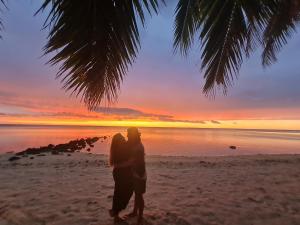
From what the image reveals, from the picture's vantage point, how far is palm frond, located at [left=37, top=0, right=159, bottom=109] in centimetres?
234

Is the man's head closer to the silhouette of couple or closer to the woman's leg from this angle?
the silhouette of couple

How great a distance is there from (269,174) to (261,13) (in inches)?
336

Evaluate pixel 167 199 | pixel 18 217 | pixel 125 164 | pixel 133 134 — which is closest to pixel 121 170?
pixel 125 164

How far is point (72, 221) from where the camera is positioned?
19.3 ft

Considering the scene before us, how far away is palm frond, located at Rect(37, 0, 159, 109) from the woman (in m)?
2.49

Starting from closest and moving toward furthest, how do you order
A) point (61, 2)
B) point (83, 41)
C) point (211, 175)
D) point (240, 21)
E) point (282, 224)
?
point (61, 2)
point (83, 41)
point (240, 21)
point (282, 224)
point (211, 175)

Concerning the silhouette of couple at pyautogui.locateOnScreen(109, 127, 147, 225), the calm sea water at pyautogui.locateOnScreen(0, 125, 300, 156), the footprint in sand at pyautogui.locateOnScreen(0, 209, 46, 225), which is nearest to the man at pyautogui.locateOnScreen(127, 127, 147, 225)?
the silhouette of couple at pyautogui.locateOnScreen(109, 127, 147, 225)

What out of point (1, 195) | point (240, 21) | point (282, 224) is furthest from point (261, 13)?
point (1, 195)

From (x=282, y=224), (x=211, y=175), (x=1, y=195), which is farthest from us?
(x=211, y=175)

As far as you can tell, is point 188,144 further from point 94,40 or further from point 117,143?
point 94,40

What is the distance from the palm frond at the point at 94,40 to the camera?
7.66 ft

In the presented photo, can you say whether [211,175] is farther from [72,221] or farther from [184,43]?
[184,43]

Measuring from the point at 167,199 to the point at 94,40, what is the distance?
5535 mm

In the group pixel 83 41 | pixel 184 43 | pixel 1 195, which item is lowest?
pixel 1 195
